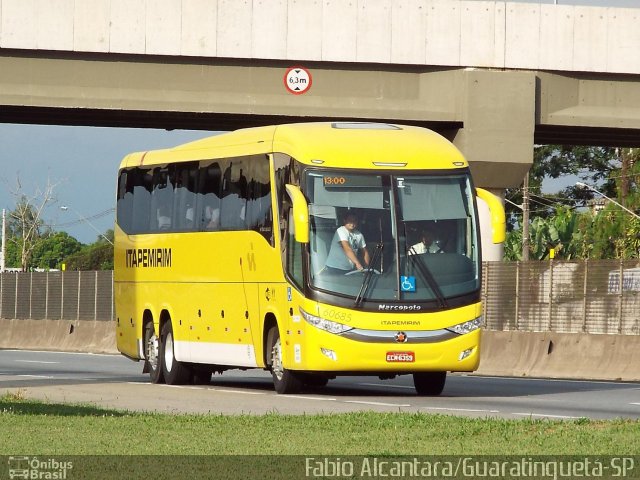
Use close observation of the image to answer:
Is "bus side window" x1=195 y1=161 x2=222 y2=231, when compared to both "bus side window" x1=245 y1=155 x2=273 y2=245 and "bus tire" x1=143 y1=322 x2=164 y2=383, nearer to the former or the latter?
"bus side window" x1=245 y1=155 x2=273 y2=245

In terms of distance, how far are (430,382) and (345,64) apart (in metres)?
12.4

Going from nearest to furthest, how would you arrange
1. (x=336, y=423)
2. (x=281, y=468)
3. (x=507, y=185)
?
(x=281, y=468), (x=336, y=423), (x=507, y=185)

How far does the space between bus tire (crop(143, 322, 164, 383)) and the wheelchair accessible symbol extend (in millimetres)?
6762

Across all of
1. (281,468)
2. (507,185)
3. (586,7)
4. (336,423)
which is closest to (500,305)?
(507,185)

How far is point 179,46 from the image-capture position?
34.2 metres

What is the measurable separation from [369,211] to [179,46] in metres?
12.6

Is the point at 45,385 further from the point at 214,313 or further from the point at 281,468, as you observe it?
the point at 281,468

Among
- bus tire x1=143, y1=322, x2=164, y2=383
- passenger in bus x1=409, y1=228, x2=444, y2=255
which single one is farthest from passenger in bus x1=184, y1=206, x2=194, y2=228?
passenger in bus x1=409, y1=228, x2=444, y2=255

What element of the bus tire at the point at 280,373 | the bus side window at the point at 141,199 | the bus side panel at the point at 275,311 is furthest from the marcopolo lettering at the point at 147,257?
the bus tire at the point at 280,373

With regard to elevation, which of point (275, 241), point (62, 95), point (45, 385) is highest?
point (62, 95)

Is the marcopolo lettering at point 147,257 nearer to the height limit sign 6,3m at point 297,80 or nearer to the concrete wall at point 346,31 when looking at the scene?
the concrete wall at point 346,31

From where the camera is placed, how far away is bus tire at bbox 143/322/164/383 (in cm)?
2798

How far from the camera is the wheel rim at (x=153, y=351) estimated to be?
92.8 ft

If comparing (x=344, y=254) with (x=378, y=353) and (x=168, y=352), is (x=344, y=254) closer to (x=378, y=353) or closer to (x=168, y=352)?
(x=378, y=353)
